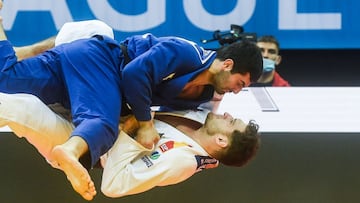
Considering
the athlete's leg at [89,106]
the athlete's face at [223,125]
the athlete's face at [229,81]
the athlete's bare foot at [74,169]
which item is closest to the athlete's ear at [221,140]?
the athlete's face at [223,125]

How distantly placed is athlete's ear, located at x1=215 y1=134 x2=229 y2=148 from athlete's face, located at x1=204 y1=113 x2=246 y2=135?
0.02m

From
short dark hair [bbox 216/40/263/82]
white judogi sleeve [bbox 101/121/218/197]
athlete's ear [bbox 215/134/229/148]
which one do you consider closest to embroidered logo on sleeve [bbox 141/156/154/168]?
white judogi sleeve [bbox 101/121/218/197]

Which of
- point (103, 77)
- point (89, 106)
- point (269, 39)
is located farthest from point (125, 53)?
point (269, 39)

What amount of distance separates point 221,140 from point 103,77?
0.42 meters

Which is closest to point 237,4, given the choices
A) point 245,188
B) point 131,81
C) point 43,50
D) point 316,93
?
point 316,93

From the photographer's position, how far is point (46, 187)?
3008 millimetres

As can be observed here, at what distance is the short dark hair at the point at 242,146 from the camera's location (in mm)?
2342

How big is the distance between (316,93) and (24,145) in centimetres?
122

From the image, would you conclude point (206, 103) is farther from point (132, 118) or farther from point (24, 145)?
point (24, 145)

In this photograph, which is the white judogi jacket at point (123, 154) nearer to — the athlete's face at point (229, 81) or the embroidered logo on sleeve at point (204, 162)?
the embroidered logo on sleeve at point (204, 162)

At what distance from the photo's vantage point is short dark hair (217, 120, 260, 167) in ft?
7.68

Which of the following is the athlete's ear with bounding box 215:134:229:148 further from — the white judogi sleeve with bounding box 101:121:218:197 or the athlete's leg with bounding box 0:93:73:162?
the athlete's leg with bounding box 0:93:73:162

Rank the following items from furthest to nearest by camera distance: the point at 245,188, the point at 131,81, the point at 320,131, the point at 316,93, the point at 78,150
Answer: the point at 316,93, the point at 245,188, the point at 320,131, the point at 131,81, the point at 78,150

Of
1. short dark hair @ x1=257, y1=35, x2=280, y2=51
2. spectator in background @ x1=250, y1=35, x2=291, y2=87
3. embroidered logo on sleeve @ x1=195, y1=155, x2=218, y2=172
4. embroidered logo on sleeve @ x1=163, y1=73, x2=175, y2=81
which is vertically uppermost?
embroidered logo on sleeve @ x1=163, y1=73, x2=175, y2=81
